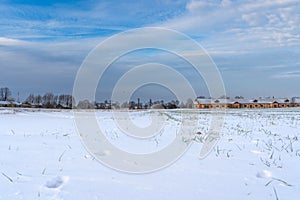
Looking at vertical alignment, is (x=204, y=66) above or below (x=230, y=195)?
above

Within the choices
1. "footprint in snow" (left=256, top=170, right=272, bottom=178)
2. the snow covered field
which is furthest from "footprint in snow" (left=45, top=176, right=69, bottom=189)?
"footprint in snow" (left=256, top=170, right=272, bottom=178)

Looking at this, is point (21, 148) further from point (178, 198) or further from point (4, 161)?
point (178, 198)

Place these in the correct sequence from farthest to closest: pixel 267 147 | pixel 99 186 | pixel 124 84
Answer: pixel 124 84, pixel 267 147, pixel 99 186

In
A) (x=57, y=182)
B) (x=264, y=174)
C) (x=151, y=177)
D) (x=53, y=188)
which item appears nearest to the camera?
(x=53, y=188)

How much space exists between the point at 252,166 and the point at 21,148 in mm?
4034

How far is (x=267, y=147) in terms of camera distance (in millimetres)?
5613

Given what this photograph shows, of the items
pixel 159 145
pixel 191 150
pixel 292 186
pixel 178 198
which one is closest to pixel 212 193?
pixel 178 198

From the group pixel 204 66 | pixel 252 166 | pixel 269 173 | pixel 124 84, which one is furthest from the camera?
pixel 124 84

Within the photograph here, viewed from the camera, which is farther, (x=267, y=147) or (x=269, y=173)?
(x=267, y=147)

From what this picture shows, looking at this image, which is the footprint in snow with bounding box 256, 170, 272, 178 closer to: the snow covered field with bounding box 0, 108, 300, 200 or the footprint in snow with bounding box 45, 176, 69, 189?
the snow covered field with bounding box 0, 108, 300, 200

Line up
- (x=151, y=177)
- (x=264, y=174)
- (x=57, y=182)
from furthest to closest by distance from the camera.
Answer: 1. (x=264, y=174)
2. (x=151, y=177)
3. (x=57, y=182)

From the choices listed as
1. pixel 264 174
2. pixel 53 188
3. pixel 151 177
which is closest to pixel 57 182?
pixel 53 188

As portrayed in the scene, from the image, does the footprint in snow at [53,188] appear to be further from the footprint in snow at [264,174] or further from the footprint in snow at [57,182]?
the footprint in snow at [264,174]

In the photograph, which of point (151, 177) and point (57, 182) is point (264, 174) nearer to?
point (151, 177)
